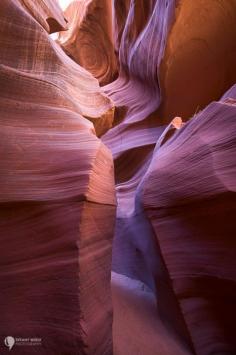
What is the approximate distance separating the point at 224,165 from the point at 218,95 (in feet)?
9.40

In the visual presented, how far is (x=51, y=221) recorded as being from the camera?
6.50 ft

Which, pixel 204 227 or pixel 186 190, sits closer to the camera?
pixel 204 227

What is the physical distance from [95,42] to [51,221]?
20.4ft

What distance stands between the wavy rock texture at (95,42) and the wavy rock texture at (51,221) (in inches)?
173

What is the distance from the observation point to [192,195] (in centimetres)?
238

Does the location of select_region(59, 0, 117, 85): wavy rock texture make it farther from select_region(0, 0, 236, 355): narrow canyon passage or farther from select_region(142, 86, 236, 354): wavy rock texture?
select_region(142, 86, 236, 354): wavy rock texture

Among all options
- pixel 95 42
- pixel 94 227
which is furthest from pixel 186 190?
pixel 95 42

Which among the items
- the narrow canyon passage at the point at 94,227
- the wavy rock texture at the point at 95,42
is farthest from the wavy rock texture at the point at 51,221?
the wavy rock texture at the point at 95,42

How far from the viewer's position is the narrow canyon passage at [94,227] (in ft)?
6.04

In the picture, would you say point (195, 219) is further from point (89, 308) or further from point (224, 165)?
point (89, 308)

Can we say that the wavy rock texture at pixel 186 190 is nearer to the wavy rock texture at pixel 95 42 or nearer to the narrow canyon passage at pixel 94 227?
the narrow canyon passage at pixel 94 227


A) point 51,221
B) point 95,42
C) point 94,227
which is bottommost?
point 94,227

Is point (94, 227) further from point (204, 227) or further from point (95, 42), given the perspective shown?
point (95, 42)

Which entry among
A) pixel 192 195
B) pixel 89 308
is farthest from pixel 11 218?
pixel 192 195
